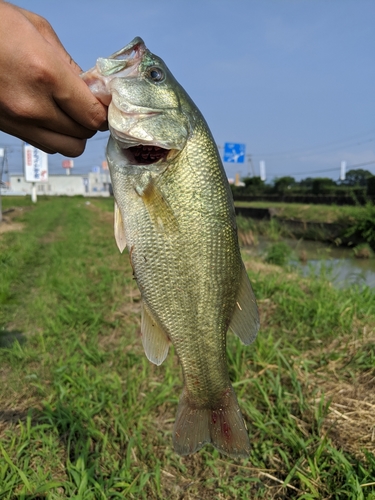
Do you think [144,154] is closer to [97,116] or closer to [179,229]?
[97,116]

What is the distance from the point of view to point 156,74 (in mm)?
1984

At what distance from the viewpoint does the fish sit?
1893 mm

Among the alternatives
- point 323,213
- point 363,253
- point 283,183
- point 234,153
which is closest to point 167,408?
point 363,253

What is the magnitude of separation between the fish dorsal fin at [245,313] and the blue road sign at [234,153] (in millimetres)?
35804

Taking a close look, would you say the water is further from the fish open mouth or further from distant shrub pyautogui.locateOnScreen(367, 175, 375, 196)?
distant shrub pyautogui.locateOnScreen(367, 175, 375, 196)

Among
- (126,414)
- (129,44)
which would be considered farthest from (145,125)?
(126,414)

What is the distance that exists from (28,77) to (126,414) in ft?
9.29

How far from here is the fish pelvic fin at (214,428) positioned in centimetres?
203

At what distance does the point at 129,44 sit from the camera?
195 cm

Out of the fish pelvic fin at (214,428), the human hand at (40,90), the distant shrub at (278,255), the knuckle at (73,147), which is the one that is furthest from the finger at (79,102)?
the distant shrub at (278,255)

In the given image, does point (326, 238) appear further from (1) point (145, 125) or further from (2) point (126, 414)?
(1) point (145, 125)

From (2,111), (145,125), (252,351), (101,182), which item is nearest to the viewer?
(2,111)

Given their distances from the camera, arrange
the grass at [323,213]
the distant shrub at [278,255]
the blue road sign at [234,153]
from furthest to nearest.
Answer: the blue road sign at [234,153]
the grass at [323,213]
the distant shrub at [278,255]

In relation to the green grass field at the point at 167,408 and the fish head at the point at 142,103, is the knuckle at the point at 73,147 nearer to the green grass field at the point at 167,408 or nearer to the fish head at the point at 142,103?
the fish head at the point at 142,103
